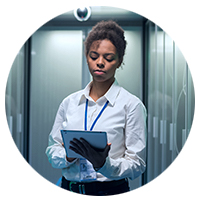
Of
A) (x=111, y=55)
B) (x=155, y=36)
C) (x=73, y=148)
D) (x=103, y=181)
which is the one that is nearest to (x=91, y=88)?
(x=111, y=55)

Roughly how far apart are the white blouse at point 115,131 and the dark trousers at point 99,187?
0.03 m

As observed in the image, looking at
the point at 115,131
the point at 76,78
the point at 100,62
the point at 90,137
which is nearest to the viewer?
the point at 90,137

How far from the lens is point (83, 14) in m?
1.51

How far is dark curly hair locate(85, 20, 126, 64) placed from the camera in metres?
1.28

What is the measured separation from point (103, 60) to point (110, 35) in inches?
5.0

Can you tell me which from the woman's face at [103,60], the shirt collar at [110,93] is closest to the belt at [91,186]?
the shirt collar at [110,93]

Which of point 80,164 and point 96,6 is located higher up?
point 96,6

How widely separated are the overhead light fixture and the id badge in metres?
0.79

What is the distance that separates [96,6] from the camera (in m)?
1.47

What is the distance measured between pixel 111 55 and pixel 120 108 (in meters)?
0.26

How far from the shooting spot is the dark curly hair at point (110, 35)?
128 cm

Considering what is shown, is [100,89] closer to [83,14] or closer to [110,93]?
[110,93]

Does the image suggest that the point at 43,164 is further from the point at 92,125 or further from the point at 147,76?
the point at 147,76

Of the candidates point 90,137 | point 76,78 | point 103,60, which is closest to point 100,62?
point 103,60
